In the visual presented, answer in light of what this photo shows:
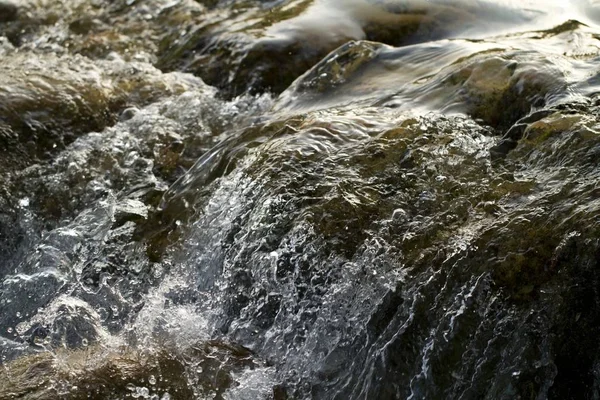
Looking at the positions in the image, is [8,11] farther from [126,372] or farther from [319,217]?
[126,372]

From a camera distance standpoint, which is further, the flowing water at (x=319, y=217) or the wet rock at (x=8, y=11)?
the wet rock at (x=8, y=11)

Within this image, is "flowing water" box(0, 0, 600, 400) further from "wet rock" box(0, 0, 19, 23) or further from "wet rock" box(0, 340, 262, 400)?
"wet rock" box(0, 0, 19, 23)

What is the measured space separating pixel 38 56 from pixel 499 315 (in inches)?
183

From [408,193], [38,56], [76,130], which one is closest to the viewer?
[408,193]

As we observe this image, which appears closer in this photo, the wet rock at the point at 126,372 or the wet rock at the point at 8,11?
the wet rock at the point at 126,372

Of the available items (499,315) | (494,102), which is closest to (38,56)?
(494,102)

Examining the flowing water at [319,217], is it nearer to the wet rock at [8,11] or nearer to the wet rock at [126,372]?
the wet rock at [126,372]

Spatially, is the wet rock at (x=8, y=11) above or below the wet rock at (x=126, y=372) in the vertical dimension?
above

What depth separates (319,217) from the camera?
3842 millimetres

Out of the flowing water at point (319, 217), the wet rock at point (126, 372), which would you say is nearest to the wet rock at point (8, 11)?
the flowing water at point (319, 217)

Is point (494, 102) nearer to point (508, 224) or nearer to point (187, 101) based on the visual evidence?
point (508, 224)

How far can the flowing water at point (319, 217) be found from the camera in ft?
10.8

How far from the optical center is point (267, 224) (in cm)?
397

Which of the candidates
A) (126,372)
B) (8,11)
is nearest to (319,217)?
(126,372)
